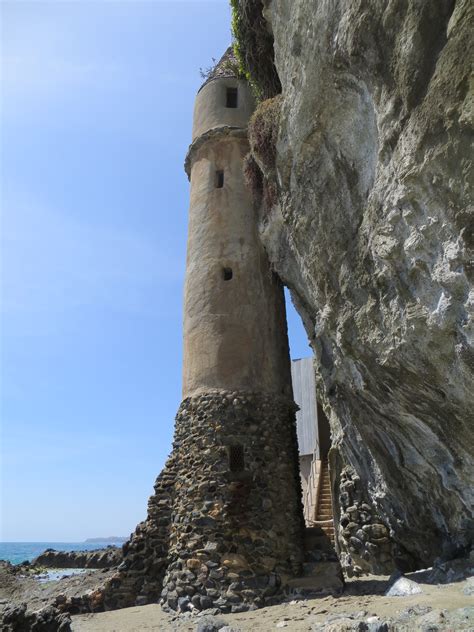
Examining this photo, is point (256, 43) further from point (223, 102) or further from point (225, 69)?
point (225, 69)

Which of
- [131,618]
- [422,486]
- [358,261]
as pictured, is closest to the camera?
[358,261]

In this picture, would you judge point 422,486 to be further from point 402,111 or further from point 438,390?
point 402,111

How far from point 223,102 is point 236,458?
9.67 meters

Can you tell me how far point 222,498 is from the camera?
392 inches

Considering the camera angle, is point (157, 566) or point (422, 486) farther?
point (157, 566)

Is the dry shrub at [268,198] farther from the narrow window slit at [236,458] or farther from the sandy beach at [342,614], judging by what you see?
the sandy beach at [342,614]

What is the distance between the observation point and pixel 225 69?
1498 cm

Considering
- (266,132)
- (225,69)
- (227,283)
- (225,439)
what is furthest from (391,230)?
(225,69)

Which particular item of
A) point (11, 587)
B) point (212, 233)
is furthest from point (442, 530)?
point (11, 587)

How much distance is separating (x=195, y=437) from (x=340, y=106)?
7.14 metres

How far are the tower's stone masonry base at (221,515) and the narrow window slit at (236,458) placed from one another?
0.02 meters

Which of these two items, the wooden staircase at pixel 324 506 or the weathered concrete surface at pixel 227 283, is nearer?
the weathered concrete surface at pixel 227 283

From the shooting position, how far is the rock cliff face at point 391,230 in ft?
14.8

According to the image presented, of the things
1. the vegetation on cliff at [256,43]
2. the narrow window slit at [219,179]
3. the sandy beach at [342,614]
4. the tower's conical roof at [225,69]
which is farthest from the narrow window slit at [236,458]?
the tower's conical roof at [225,69]
